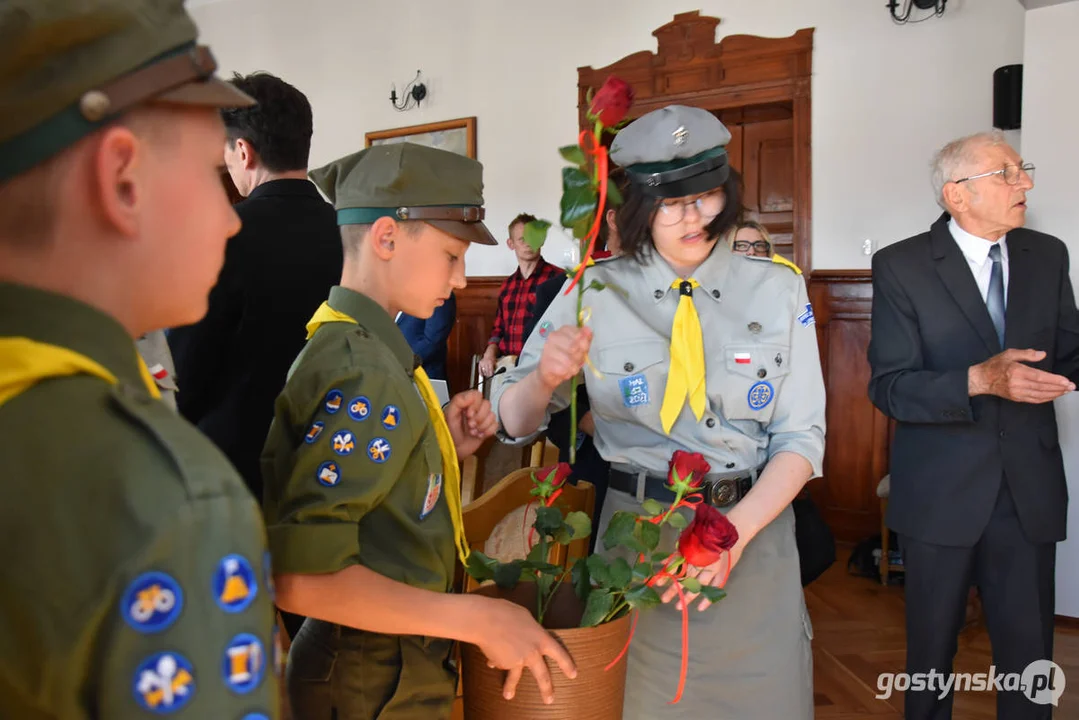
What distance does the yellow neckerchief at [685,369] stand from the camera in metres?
1.40

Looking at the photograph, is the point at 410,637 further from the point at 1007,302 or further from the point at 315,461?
the point at 1007,302

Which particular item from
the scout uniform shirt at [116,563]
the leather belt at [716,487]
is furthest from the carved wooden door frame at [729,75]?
the scout uniform shirt at [116,563]

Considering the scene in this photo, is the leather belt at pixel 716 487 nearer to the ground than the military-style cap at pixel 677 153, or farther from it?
nearer to the ground

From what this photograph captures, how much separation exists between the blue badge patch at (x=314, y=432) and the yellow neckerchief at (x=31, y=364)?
15.8 inches

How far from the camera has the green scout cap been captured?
111 centimetres

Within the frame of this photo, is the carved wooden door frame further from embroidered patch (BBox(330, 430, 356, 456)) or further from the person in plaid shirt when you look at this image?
embroidered patch (BBox(330, 430, 356, 456))

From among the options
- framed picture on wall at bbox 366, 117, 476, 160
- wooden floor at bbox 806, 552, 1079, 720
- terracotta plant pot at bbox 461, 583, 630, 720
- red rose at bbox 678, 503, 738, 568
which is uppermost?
framed picture on wall at bbox 366, 117, 476, 160

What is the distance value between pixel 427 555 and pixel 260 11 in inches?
301

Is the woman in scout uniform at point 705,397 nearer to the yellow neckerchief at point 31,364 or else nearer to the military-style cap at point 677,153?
the military-style cap at point 677,153

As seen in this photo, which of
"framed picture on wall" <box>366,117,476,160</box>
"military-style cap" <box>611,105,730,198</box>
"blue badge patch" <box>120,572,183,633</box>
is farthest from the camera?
"framed picture on wall" <box>366,117,476,160</box>

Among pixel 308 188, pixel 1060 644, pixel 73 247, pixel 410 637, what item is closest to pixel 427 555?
pixel 410 637

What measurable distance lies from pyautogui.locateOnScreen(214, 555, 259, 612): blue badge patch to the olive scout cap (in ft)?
0.84

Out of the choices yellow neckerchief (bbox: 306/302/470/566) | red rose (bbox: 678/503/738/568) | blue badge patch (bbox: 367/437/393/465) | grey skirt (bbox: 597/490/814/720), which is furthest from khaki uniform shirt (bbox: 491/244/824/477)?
blue badge patch (bbox: 367/437/393/465)

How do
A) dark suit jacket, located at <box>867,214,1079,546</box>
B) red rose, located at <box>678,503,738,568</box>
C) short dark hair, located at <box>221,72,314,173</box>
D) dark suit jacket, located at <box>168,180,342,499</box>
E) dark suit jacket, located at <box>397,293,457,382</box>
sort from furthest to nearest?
dark suit jacket, located at <box>397,293,457,382</box> → dark suit jacket, located at <box>867,214,1079,546</box> → short dark hair, located at <box>221,72,314,173</box> → dark suit jacket, located at <box>168,180,342,499</box> → red rose, located at <box>678,503,738,568</box>
